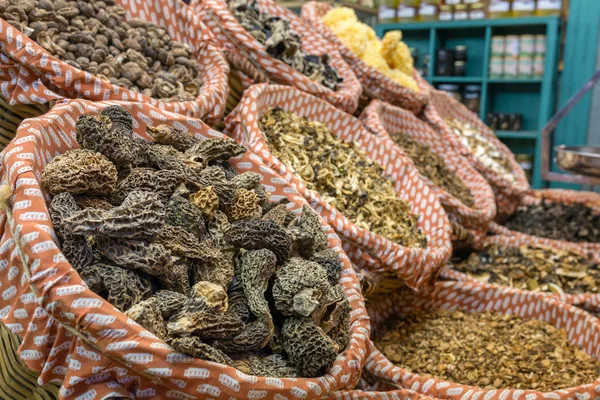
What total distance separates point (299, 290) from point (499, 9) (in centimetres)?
476

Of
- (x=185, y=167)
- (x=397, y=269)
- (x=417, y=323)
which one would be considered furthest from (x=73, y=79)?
(x=417, y=323)

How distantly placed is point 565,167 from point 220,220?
5.50 feet

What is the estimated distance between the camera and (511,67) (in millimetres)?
5016

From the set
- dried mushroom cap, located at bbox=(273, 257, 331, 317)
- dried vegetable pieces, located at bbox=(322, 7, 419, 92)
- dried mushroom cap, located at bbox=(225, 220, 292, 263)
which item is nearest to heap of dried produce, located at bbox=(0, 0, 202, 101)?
dried mushroom cap, located at bbox=(225, 220, 292, 263)

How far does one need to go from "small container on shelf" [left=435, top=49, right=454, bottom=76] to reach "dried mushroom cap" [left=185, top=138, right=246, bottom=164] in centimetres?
443

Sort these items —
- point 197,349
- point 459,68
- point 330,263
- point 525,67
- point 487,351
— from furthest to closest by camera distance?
point 459,68 → point 525,67 → point 487,351 → point 330,263 → point 197,349

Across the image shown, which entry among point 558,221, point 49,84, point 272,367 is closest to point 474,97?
point 558,221

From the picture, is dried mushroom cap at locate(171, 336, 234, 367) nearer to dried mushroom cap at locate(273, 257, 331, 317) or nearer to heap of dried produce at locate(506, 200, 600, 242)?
dried mushroom cap at locate(273, 257, 331, 317)

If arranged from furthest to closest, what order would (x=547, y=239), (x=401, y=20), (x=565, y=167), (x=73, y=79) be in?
1. (x=401, y=20)
2. (x=547, y=239)
3. (x=565, y=167)
4. (x=73, y=79)

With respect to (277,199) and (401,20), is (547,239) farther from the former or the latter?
(401,20)

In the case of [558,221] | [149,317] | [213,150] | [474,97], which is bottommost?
[558,221]

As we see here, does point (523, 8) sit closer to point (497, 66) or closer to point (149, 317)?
point (497, 66)

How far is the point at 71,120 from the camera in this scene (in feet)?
3.55

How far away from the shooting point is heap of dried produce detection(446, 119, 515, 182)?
295 cm
